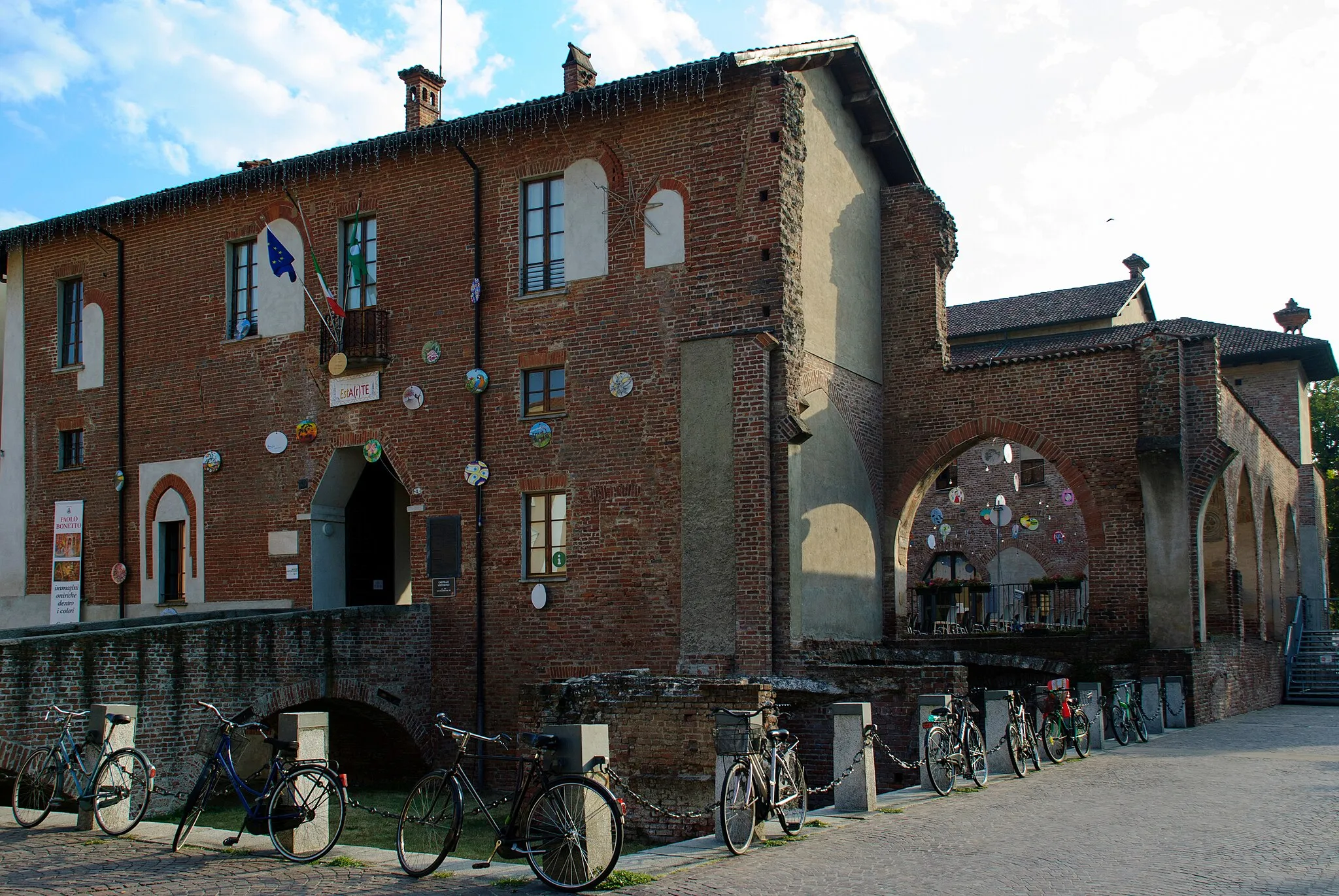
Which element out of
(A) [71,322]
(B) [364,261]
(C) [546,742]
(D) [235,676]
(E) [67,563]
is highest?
(B) [364,261]

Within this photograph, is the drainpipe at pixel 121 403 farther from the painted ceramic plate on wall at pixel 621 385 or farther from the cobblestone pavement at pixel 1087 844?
the cobblestone pavement at pixel 1087 844

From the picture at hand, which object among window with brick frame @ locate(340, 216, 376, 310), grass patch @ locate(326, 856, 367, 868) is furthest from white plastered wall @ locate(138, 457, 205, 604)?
grass patch @ locate(326, 856, 367, 868)

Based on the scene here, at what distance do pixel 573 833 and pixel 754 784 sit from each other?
71.3 inches

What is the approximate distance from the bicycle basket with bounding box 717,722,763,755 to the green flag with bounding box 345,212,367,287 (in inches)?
526

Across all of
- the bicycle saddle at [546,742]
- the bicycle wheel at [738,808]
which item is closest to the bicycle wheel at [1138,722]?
the bicycle wheel at [738,808]

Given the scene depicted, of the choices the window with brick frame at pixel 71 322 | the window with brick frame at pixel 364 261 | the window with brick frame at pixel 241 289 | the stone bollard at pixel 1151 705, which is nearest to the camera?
the stone bollard at pixel 1151 705

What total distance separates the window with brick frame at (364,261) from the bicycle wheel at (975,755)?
12353 millimetres

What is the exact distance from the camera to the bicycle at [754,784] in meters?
9.18

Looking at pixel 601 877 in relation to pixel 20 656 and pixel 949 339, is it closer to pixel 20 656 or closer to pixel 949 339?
pixel 20 656

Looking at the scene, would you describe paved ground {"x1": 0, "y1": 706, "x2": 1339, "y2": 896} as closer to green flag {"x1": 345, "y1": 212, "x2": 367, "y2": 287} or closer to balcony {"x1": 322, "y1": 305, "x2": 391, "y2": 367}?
balcony {"x1": 322, "y1": 305, "x2": 391, "y2": 367}

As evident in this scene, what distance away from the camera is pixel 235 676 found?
16.3 m

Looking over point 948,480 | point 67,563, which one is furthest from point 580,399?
point 948,480

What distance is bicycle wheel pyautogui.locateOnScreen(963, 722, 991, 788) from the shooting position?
41.9 ft

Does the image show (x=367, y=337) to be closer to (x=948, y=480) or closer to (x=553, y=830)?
(x=553, y=830)
